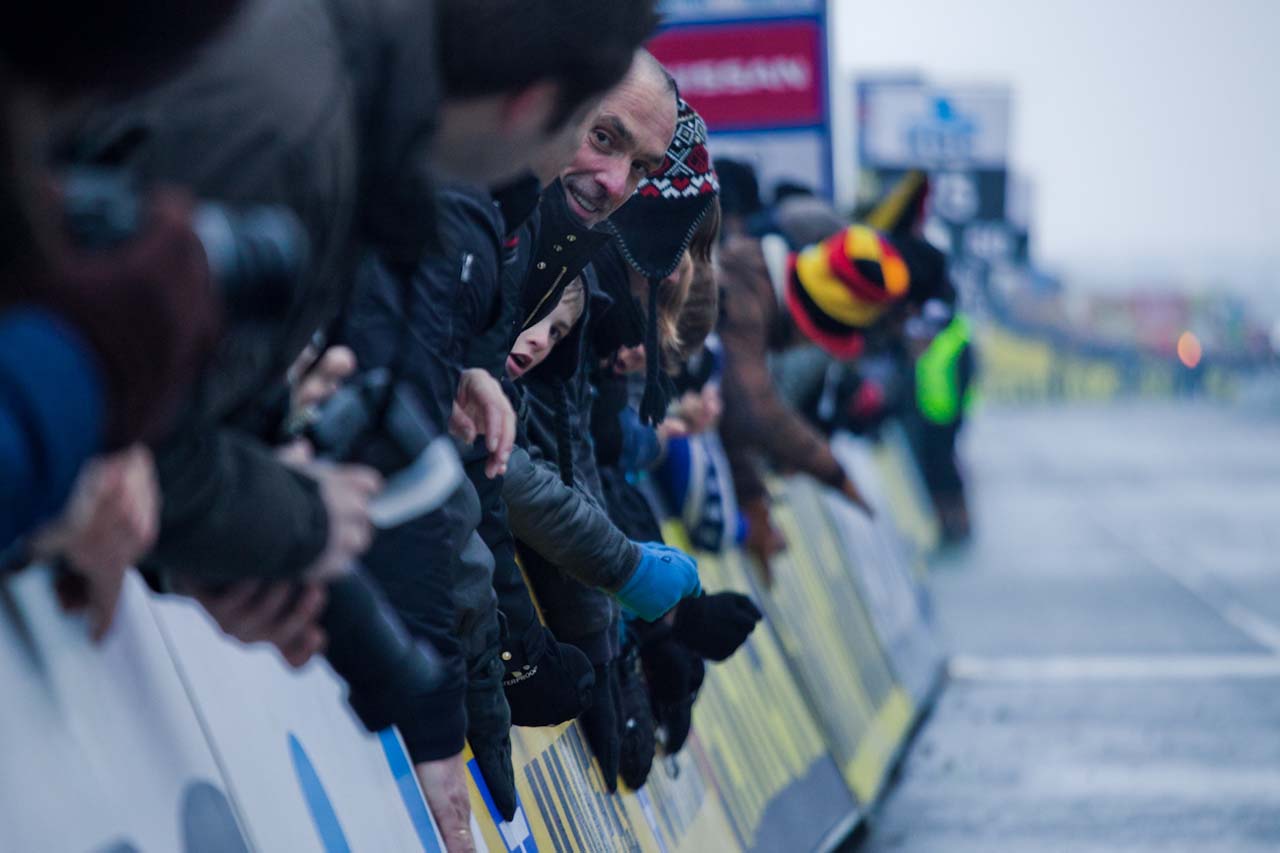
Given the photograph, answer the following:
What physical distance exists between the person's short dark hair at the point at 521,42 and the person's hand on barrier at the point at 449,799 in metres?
1.21

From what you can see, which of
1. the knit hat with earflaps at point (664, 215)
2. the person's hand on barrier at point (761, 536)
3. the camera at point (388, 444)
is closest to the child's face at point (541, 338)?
the knit hat with earflaps at point (664, 215)

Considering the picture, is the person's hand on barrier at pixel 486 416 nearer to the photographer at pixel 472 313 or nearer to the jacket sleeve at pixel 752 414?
the photographer at pixel 472 313

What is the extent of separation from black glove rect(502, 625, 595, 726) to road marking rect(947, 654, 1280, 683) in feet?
20.4

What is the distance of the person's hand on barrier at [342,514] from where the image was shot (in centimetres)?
184

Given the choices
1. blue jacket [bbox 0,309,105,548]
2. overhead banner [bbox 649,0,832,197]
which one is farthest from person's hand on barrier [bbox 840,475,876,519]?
blue jacket [bbox 0,309,105,548]

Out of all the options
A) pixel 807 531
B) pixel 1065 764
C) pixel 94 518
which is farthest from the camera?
pixel 807 531

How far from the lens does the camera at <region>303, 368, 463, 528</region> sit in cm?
189

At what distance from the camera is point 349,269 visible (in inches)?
76.6

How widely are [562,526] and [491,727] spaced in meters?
0.42

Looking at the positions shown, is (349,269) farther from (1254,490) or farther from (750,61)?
(1254,490)

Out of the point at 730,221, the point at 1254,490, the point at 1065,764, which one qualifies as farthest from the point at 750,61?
the point at 1254,490

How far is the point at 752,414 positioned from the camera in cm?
672

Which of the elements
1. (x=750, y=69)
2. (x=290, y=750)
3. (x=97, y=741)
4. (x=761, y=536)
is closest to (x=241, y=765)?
(x=290, y=750)

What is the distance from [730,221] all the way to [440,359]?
520 cm
